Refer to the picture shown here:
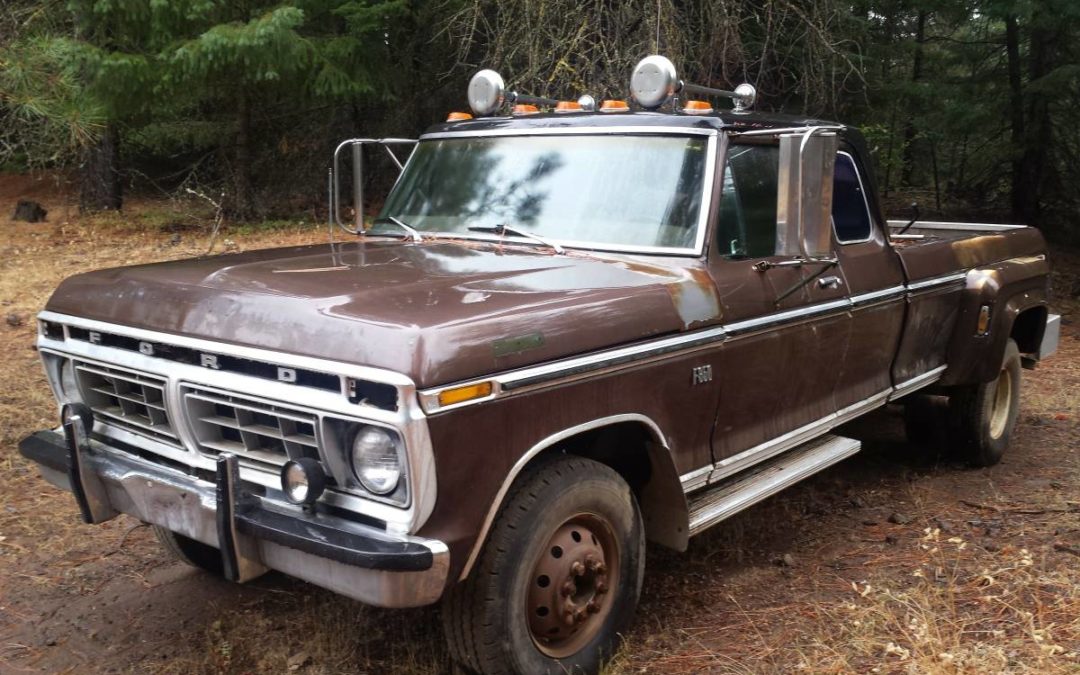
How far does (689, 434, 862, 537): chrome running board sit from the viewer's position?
3799mm

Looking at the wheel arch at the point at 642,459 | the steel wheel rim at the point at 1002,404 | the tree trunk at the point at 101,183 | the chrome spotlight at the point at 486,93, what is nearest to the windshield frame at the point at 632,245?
the chrome spotlight at the point at 486,93

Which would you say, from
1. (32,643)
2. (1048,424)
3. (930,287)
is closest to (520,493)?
(32,643)

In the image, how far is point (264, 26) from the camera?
37.5ft

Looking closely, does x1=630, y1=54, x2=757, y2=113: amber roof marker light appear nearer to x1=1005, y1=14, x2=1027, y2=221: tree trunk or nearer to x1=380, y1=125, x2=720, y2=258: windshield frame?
x1=380, y1=125, x2=720, y2=258: windshield frame

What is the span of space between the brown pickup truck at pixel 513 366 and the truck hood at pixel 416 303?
0.01 metres

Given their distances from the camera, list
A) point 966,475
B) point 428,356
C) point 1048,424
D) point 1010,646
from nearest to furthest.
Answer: point 428,356
point 1010,646
point 966,475
point 1048,424

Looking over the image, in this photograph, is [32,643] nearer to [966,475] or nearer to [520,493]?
[520,493]

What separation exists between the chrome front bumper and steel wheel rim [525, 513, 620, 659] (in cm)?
55

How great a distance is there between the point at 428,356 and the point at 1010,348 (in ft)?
15.3

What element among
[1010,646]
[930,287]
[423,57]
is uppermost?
[423,57]

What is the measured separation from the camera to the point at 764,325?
156 inches

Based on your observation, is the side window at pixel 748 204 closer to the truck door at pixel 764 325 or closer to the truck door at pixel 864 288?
the truck door at pixel 764 325

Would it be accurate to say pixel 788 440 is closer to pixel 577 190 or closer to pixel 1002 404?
pixel 577 190

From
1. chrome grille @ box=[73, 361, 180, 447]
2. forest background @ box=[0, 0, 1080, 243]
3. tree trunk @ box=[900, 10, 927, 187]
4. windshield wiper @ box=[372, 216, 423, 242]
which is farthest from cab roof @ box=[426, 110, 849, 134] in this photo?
tree trunk @ box=[900, 10, 927, 187]
